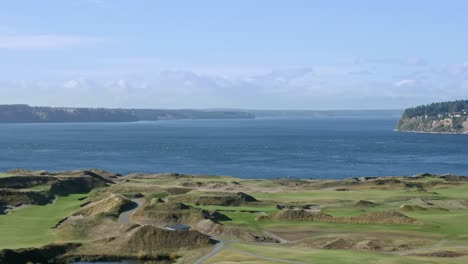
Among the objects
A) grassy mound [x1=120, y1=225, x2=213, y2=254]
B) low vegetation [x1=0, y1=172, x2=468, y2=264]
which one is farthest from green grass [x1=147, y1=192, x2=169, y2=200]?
grassy mound [x1=120, y1=225, x2=213, y2=254]

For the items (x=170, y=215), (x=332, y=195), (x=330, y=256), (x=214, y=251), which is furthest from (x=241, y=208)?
(x=330, y=256)

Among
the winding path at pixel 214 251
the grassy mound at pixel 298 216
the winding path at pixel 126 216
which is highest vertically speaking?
the grassy mound at pixel 298 216

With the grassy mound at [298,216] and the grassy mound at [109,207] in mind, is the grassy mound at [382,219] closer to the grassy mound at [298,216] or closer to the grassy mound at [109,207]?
the grassy mound at [298,216]

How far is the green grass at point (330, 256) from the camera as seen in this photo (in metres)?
50.6

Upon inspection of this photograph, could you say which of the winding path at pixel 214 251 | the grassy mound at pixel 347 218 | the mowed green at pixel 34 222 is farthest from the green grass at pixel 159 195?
Result: the winding path at pixel 214 251

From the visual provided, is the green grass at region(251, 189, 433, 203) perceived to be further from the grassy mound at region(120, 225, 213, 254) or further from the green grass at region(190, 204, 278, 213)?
the grassy mound at region(120, 225, 213, 254)

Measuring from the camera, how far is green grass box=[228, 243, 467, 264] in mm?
50594

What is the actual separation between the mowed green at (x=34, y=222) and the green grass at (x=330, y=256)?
19929mm

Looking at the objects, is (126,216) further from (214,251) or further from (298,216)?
(214,251)

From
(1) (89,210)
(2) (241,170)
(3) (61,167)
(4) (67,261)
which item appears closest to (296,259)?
(4) (67,261)

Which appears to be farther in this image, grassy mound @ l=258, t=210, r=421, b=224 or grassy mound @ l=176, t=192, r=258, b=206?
grassy mound @ l=176, t=192, r=258, b=206

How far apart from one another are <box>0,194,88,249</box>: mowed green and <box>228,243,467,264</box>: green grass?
1993 cm

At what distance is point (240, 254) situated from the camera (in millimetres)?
55281

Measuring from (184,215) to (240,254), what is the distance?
20.1 m
